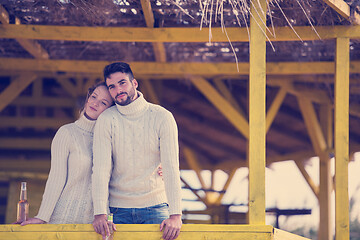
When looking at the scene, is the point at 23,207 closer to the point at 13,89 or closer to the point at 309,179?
the point at 13,89

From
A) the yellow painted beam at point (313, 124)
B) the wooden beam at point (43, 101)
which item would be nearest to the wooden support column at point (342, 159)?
the yellow painted beam at point (313, 124)

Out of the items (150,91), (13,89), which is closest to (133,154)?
(13,89)

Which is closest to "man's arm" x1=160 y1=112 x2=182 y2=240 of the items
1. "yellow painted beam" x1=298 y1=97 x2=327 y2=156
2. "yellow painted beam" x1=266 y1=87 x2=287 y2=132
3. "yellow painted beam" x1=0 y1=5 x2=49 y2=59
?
"yellow painted beam" x1=0 y1=5 x2=49 y2=59

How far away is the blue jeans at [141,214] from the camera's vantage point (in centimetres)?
429

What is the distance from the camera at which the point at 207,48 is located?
7004 millimetres

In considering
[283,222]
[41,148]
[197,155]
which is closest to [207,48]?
[41,148]

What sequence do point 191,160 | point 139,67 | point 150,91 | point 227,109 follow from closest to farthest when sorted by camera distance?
point 139,67, point 227,109, point 150,91, point 191,160

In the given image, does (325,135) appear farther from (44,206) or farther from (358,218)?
(358,218)

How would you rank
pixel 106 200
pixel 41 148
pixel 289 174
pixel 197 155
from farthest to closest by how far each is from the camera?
pixel 289 174 < pixel 197 155 < pixel 41 148 < pixel 106 200

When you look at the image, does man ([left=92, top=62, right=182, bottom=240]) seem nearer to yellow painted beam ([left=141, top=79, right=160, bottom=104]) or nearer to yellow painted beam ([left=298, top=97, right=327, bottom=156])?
yellow painted beam ([left=298, top=97, right=327, bottom=156])

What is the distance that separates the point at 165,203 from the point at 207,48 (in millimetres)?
2966

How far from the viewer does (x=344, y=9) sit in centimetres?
524

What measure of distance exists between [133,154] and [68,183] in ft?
1.54

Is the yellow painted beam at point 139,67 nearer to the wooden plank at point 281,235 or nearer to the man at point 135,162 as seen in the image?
the wooden plank at point 281,235
